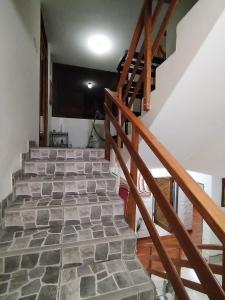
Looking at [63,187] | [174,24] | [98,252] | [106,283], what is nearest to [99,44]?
[174,24]

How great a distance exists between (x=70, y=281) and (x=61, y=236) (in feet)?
1.07

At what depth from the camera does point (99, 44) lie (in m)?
4.20

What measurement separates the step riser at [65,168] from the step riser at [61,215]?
0.66m

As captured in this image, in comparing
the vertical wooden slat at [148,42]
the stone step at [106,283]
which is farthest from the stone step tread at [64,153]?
the stone step at [106,283]

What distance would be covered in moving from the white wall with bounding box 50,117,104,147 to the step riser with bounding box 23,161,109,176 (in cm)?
282

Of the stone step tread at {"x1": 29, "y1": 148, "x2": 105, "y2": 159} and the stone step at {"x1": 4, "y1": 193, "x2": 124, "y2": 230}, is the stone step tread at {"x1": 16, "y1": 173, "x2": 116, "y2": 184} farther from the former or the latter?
the stone step tread at {"x1": 29, "y1": 148, "x2": 105, "y2": 159}

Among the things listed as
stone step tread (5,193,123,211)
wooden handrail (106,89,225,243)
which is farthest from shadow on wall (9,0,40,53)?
wooden handrail (106,89,225,243)

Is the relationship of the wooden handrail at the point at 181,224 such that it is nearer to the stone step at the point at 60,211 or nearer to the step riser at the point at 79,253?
the step riser at the point at 79,253

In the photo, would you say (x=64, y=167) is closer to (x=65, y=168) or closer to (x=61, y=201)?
(x=65, y=168)

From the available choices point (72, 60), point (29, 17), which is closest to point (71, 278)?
point (29, 17)

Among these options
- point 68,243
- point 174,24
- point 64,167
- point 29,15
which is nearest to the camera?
point 68,243

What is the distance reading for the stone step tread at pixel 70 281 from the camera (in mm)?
1031

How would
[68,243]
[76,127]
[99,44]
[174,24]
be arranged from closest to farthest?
[68,243], [174,24], [99,44], [76,127]

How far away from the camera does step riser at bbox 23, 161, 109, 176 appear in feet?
6.91
